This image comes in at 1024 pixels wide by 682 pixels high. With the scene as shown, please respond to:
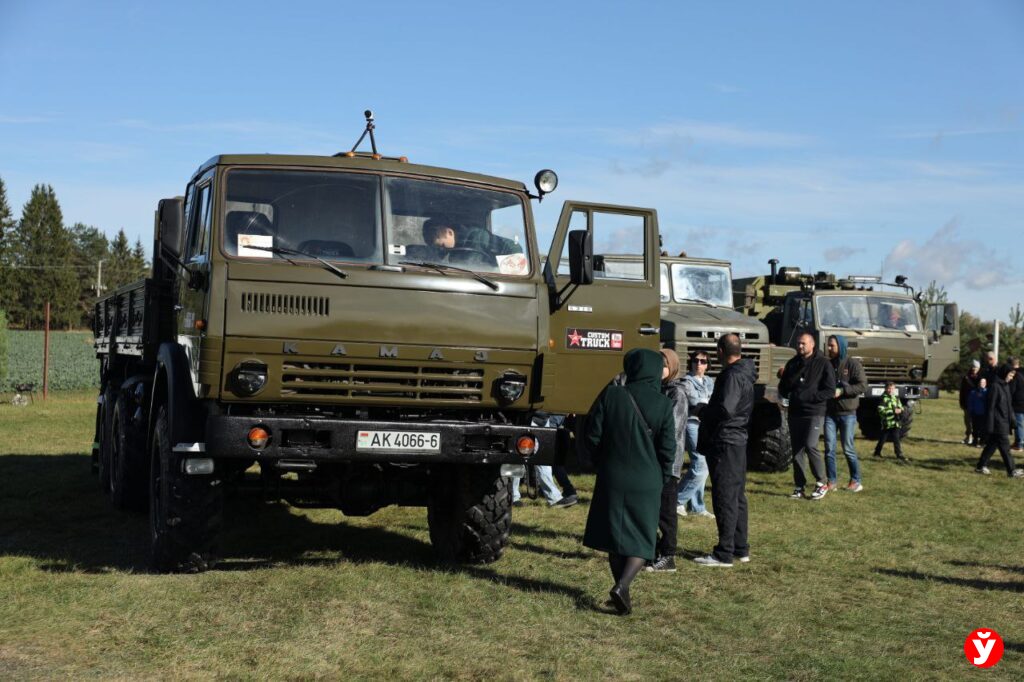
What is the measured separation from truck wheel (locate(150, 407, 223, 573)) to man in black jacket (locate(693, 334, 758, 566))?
360cm

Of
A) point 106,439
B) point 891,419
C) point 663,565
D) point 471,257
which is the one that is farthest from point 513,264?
point 891,419

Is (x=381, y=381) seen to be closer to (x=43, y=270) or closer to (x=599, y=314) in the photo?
(x=599, y=314)

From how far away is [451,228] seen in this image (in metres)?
7.93

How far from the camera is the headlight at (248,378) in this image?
714cm

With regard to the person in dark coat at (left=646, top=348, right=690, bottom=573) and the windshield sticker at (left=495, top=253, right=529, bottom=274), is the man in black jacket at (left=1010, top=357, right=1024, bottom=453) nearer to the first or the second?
the person in dark coat at (left=646, top=348, right=690, bottom=573)

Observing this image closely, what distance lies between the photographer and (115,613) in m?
6.82

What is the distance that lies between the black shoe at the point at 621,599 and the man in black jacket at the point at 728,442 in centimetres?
187

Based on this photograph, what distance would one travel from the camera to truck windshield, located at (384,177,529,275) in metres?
7.80

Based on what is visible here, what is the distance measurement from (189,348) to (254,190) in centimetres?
111

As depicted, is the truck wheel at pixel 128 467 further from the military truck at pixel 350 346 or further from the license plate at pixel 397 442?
the license plate at pixel 397 442

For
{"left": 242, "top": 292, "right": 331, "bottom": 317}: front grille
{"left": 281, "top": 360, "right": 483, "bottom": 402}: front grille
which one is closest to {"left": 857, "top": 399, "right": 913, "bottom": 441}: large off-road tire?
{"left": 281, "top": 360, "right": 483, "bottom": 402}: front grille

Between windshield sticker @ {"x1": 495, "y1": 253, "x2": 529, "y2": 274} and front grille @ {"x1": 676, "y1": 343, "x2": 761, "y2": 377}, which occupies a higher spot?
windshield sticker @ {"x1": 495, "y1": 253, "x2": 529, "y2": 274}

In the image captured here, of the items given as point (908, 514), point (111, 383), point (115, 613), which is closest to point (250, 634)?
point (115, 613)

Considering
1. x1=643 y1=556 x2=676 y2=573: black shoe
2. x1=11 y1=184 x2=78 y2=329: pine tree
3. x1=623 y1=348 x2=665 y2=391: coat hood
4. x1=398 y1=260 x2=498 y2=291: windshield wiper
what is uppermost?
x1=11 y1=184 x2=78 y2=329: pine tree
